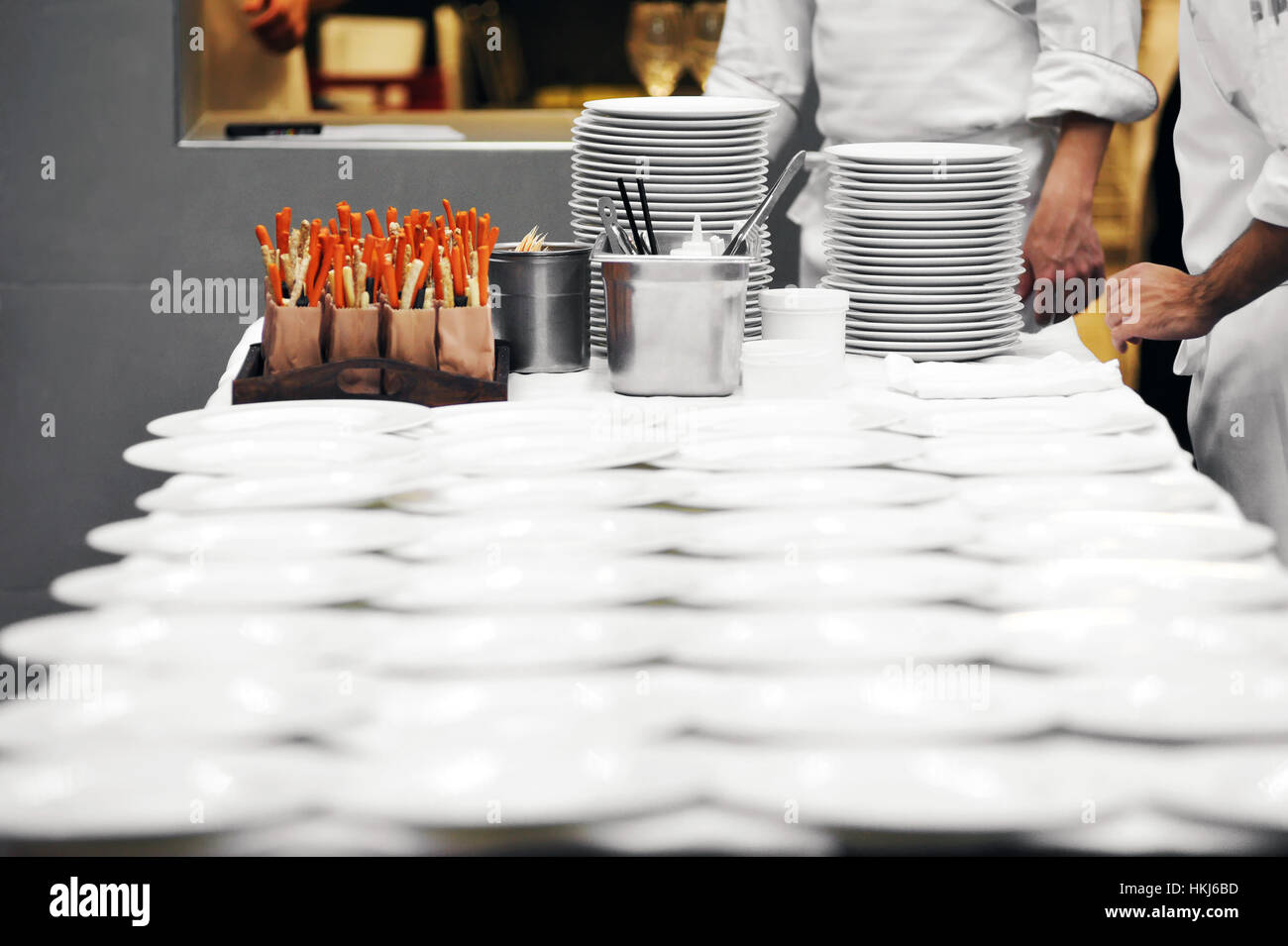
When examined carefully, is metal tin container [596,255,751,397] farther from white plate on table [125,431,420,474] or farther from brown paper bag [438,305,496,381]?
white plate on table [125,431,420,474]

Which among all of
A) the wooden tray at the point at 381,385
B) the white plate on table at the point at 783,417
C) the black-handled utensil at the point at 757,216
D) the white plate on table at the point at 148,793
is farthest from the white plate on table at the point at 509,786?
the black-handled utensil at the point at 757,216

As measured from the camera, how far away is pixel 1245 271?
5.06 feet

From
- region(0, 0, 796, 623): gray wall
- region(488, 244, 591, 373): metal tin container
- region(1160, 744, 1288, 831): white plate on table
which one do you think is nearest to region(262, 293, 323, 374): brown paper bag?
region(488, 244, 591, 373): metal tin container

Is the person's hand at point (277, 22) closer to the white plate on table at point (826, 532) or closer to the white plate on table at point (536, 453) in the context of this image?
the white plate on table at point (536, 453)

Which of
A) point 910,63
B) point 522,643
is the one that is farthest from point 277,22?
point 522,643

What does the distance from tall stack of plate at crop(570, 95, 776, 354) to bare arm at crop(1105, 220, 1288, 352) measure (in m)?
0.48

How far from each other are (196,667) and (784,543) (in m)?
0.34

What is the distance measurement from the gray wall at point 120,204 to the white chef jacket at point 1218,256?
1.29 m

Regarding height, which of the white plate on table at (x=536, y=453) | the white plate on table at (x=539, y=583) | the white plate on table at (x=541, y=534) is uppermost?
the white plate on table at (x=536, y=453)

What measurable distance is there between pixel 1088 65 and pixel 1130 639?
1.54 meters

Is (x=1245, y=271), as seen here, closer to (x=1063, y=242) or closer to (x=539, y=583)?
(x=1063, y=242)

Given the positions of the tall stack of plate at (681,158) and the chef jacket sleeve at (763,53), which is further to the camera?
the chef jacket sleeve at (763,53)

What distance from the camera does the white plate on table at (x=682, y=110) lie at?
1421 millimetres

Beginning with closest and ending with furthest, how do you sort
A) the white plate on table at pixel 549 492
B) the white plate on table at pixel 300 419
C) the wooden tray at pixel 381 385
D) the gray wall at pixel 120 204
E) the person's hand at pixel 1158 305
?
the white plate on table at pixel 549 492 < the white plate on table at pixel 300 419 < the wooden tray at pixel 381 385 < the person's hand at pixel 1158 305 < the gray wall at pixel 120 204
